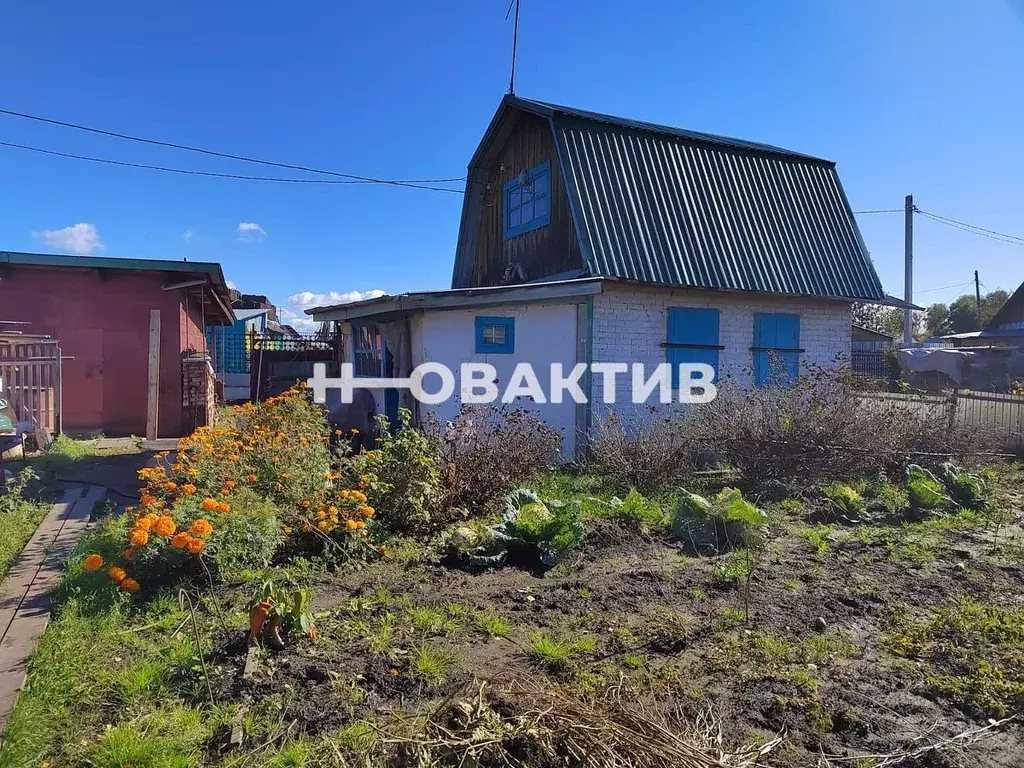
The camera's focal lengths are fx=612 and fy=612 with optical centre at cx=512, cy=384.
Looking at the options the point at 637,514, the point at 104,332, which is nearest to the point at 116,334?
the point at 104,332

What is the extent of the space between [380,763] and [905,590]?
3670mm

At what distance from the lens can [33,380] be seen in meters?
8.34

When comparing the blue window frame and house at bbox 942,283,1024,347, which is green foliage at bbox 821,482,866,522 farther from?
house at bbox 942,283,1024,347

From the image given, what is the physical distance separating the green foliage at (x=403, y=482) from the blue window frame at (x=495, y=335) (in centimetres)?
356

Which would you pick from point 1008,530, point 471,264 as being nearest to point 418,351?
point 471,264

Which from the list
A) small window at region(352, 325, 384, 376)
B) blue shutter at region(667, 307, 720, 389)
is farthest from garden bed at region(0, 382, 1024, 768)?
small window at region(352, 325, 384, 376)

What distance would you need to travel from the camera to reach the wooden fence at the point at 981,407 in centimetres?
798

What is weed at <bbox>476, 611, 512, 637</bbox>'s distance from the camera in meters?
3.40

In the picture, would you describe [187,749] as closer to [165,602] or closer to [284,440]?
[165,602]

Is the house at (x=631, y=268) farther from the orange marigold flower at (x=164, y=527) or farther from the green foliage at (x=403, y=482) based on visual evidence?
the orange marigold flower at (x=164, y=527)

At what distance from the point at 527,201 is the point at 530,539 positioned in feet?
28.0

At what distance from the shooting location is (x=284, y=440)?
5336mm

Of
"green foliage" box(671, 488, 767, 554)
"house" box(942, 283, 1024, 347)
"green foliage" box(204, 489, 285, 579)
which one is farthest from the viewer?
"house" box(942, 283, 1024, 347)

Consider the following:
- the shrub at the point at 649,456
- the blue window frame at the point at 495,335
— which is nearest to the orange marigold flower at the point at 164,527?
the shrub at the point at 649,456
